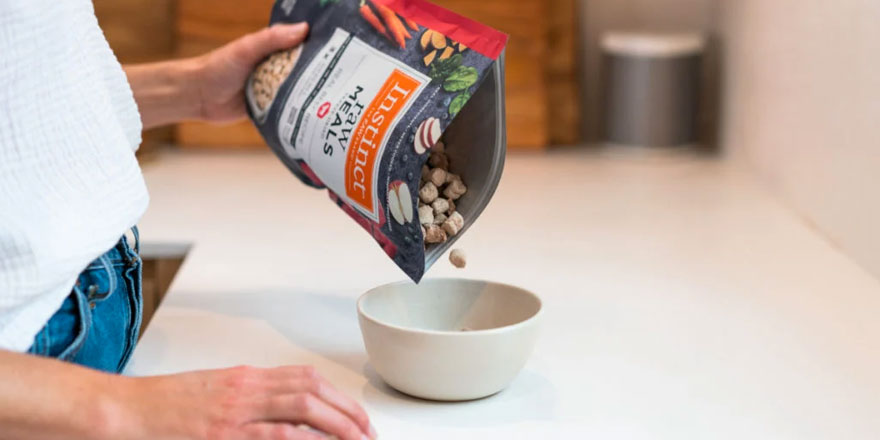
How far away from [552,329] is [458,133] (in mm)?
212

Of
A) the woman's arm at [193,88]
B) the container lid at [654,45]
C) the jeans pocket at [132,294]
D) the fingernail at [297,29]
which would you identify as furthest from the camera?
the container lid at [654,45]

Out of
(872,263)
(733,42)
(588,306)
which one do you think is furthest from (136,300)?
(733,42)

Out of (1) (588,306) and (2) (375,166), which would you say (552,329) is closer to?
(1) (588,306)

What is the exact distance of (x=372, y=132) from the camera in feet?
2.52

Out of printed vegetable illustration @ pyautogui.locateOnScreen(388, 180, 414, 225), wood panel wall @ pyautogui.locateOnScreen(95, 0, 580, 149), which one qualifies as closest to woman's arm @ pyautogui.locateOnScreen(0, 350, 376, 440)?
printed vegetable illustration @ pyautogui.locateOnScreen(388, 180, 414, 225)

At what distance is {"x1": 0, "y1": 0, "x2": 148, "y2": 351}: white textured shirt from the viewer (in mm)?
628

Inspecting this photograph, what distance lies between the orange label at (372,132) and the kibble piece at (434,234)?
49mm

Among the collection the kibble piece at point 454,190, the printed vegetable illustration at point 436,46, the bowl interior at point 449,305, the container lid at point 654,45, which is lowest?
the container lid at point 654,45

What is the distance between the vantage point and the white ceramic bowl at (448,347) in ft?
2.34

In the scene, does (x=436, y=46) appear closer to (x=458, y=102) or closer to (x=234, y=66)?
(x=458, y=102)

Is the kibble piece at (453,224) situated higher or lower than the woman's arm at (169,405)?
higher

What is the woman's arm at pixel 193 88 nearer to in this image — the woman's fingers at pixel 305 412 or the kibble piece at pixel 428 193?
the kibble piece at pixel 428 193

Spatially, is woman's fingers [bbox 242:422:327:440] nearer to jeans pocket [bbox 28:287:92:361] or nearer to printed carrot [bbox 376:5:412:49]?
jeans pocket [bbox 28:287:92:361]

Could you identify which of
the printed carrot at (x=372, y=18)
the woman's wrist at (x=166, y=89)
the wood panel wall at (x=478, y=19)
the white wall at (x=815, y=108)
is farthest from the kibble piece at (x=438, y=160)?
the wood panel wall at (x=478, y=19)
